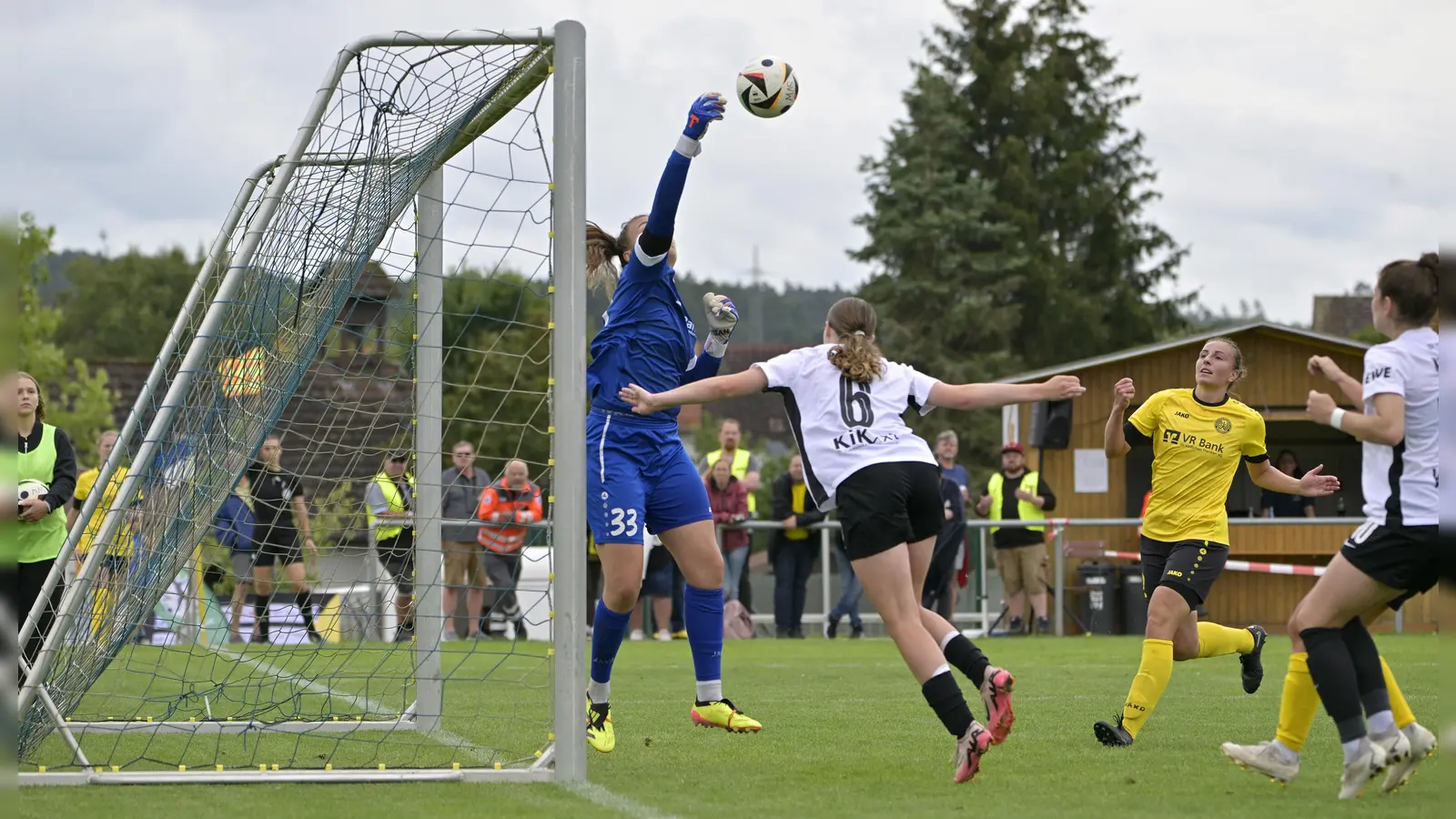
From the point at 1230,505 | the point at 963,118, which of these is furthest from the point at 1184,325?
the point at 1230,505

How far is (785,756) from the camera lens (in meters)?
7.24

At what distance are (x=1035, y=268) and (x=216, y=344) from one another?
126 feet

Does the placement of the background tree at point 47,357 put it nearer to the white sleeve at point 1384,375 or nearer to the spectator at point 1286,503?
the spectator at point 1286,503

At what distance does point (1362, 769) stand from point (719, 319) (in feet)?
10.7

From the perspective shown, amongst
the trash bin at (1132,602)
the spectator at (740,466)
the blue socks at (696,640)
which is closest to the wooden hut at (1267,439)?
the trash bin at (1132,602)

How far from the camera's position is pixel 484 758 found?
722 cm

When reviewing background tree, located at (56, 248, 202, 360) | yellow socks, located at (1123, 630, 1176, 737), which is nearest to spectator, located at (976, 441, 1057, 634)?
yellow socks, located at (1123, 630, 1176, 737)

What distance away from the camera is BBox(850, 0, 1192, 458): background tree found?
4262 centimetres

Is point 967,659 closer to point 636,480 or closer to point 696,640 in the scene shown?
point 696,640

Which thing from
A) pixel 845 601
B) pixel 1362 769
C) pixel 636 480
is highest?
pixel 636 480

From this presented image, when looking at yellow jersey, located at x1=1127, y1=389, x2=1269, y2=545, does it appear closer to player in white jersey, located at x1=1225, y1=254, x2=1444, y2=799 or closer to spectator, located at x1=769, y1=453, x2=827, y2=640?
player in white jersey, located at x1=1225, y1=254, x2=1444, y2=799

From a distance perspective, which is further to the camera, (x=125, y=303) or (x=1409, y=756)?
(x=125, y=303)

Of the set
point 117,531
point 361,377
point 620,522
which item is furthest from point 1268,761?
point 361,377

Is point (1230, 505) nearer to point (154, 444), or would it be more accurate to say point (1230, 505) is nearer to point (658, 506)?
point (658, 506)
